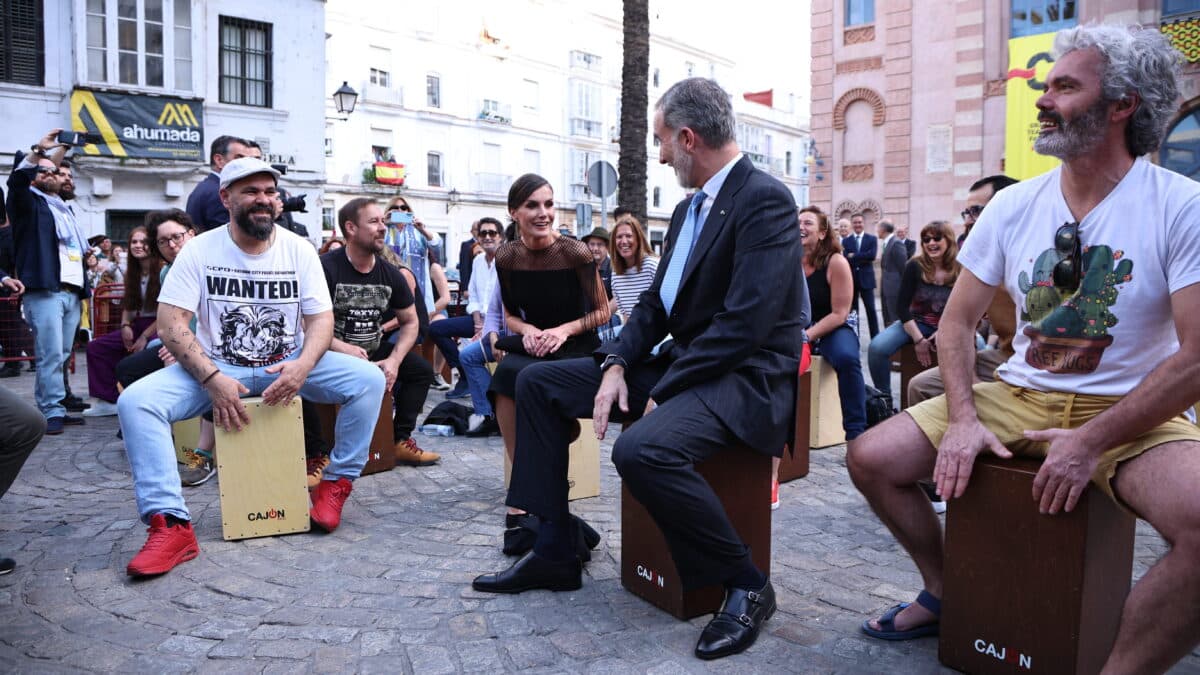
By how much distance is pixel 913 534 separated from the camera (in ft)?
9.84

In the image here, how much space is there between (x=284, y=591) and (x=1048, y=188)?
3.10 m

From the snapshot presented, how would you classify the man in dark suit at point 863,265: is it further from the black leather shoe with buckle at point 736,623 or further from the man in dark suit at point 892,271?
the black leather shoe with buckle at point 736,623

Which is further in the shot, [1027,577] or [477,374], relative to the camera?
[477,374]

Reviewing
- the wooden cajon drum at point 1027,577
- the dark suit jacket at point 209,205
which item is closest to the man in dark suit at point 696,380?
the wooden cajon drum at point 1027,577

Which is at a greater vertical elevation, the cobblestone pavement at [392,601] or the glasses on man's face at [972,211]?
the glasses on man's face at [972,211]

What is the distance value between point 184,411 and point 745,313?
Result: 2705 mm

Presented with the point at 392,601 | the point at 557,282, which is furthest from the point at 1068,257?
the point at 557,282

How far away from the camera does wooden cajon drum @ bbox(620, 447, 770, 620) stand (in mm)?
3193

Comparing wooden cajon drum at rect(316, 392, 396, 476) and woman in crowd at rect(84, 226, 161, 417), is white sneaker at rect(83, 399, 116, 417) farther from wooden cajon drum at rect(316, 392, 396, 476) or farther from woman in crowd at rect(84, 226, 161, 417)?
wooden cajon drum at rect(316, 392, 396, 476)

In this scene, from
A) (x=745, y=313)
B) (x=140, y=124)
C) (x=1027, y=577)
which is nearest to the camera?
(x=1027, y=577)

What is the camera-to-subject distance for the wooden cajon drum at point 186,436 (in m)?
5.85

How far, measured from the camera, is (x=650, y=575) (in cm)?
336

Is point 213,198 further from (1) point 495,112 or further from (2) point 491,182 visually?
(1) point 495,112

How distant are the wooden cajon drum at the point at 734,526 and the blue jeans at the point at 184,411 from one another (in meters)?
1.73
